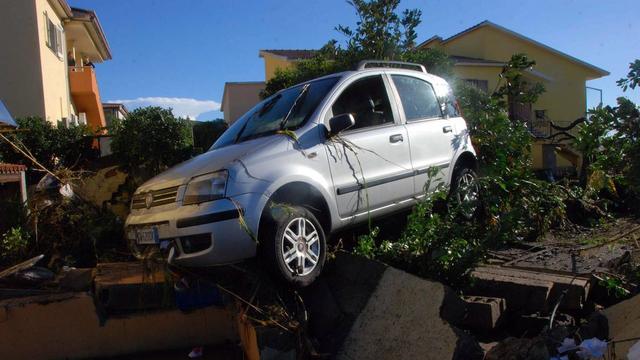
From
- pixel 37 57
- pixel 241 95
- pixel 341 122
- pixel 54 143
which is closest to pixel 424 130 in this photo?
pixel 341 122

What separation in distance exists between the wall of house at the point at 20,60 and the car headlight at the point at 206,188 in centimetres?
1155

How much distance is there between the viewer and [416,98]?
5.61 meters

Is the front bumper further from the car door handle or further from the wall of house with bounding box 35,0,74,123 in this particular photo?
the wall of house with bounding box 35,0,74,123

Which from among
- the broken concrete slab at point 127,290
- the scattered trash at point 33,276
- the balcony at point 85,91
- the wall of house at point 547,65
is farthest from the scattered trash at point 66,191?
the wall of house at point 547,65

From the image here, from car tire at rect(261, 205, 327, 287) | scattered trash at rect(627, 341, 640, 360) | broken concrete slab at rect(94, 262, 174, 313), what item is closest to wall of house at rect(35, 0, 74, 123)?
broken concrete slab at rect(94, 262, 174, 313)

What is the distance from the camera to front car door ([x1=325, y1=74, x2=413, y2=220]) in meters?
4.52

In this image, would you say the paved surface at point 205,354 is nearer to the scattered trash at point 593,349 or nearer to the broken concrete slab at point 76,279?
the broken concrete slab at point 76,279

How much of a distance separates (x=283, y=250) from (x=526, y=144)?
3.43 meters

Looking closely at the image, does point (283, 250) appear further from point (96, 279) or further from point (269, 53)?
point (269, 53)

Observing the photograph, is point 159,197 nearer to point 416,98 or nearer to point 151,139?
point 416,98

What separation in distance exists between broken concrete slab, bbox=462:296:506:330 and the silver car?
1158 mm

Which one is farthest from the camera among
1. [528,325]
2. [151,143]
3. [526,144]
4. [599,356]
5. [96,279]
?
[151,143]

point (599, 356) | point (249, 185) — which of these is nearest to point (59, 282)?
point (249, 185)

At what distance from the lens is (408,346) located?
3383 mm
